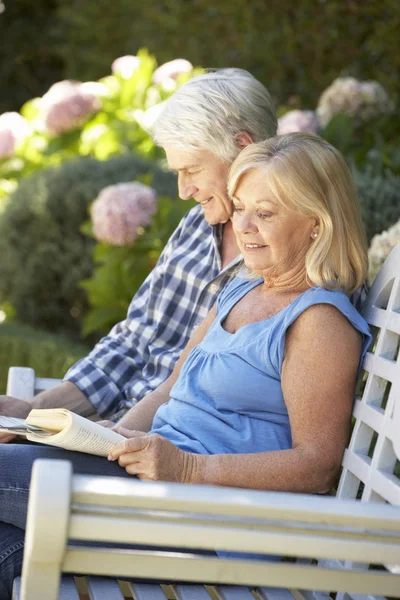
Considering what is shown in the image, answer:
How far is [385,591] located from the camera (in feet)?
6.39

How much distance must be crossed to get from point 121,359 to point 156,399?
523 mm

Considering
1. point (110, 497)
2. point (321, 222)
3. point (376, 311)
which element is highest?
point (321, 222)

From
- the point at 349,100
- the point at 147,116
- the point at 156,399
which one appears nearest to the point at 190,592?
the point at 156,399

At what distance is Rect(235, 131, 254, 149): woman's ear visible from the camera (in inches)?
117

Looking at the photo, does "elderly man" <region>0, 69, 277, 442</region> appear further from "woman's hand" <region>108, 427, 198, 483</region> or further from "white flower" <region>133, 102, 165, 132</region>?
"white flower" <region>133, 102, 165, 132</region>

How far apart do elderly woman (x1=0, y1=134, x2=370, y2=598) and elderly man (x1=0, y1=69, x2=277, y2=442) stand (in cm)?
43

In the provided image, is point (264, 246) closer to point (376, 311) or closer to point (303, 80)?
point (376, 311)

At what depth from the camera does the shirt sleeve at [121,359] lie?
11.2 feet

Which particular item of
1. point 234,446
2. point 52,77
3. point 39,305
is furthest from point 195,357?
point 52,77

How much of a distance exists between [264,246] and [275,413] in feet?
1.40

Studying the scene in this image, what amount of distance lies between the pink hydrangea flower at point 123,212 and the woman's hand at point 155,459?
3196 mm

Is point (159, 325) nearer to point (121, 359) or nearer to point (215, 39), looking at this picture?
point (121, 359)

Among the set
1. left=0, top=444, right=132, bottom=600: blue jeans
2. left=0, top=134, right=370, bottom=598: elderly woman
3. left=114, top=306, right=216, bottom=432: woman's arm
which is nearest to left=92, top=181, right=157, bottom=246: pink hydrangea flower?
left=114, top=306, right=216, bottom=432: woman's arm

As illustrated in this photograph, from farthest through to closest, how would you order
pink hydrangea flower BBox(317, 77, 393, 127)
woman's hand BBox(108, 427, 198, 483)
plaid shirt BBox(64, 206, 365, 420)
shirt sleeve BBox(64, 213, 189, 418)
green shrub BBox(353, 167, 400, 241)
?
pink hydrangea flower BBox(317, 77, 393, 127), green shrub BBox(353, 167, 400, 241), shirt sleeve BBox(64, 213, 189, 418), plaid shirt BBox(64, 206, 365, 420), woman's hand BBox(108, 427, 198, 483)
